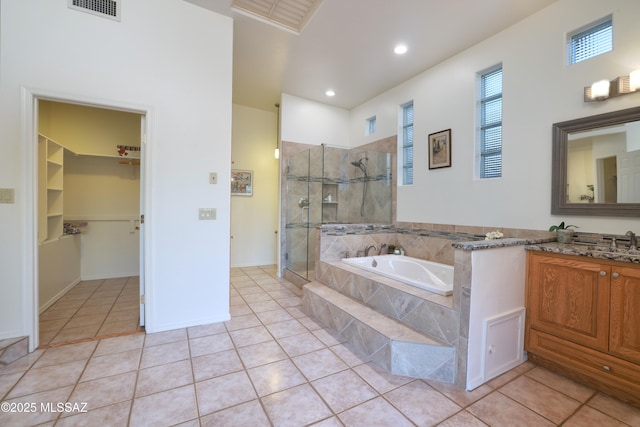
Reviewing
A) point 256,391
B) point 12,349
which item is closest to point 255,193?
point 12,349

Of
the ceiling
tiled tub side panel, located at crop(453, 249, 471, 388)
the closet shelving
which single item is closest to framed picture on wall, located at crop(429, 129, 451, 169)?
the ceiling

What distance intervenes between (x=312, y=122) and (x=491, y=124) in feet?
9.06

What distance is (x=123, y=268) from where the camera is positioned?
4.18 m

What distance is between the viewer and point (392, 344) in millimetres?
1932

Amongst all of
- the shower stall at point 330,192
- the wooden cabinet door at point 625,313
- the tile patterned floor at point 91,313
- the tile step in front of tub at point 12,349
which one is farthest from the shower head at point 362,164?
the tile step in front of tub at point 12,349

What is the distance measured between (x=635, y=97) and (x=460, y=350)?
7.40 ft

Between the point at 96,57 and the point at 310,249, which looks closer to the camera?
the point at 96,57

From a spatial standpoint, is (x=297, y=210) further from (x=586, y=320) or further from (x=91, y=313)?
(x=586, y=320)

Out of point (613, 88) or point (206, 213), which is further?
point (206, 213)

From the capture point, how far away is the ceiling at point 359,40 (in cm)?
248

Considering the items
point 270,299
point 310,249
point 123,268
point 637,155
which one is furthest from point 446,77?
point 123,268

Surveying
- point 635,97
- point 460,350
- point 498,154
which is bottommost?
point 460,350

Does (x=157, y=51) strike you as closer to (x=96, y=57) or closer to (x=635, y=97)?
(x=96, y=57)

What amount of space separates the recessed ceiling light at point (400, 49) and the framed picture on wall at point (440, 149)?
1061 mm
